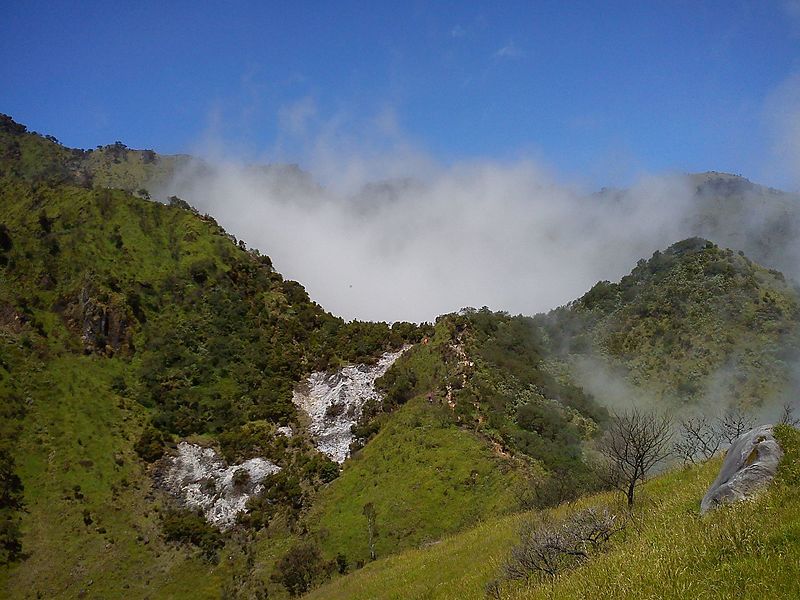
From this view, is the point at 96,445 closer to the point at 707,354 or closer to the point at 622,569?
the point at 622,569

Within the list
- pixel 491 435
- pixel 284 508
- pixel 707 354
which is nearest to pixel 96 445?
pixel 284 508

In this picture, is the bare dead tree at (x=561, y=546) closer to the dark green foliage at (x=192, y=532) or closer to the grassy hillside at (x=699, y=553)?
the grassy hillside at (x=699, y=553)

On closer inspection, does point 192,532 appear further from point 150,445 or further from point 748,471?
point 748,471

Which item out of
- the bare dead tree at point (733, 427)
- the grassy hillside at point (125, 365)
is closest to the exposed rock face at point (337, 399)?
the grassy hillside at point (125, 365)

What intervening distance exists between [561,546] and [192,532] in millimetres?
50807

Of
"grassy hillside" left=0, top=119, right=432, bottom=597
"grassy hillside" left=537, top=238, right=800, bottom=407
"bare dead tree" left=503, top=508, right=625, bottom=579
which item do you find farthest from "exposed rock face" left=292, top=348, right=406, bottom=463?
"bare dead tree" left=503, top=508, right=625, bottom=579

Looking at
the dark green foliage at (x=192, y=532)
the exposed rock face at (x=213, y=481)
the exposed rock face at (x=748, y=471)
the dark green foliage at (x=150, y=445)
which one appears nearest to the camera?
the exposed rock face at (x=748, y=471)

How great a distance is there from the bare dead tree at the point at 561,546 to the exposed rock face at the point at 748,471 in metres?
2.16

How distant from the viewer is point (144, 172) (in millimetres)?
190875

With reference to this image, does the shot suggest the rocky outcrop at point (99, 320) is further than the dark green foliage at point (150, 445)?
Yes

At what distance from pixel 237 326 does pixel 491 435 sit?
4448 cm

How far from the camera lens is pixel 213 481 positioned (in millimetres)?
58812

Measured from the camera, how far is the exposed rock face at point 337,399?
63.3 metres

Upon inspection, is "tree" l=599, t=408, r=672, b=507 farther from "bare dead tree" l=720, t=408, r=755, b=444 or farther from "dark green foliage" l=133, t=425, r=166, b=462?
"dark green foliage" l=133, t=425, r=166, b=462
